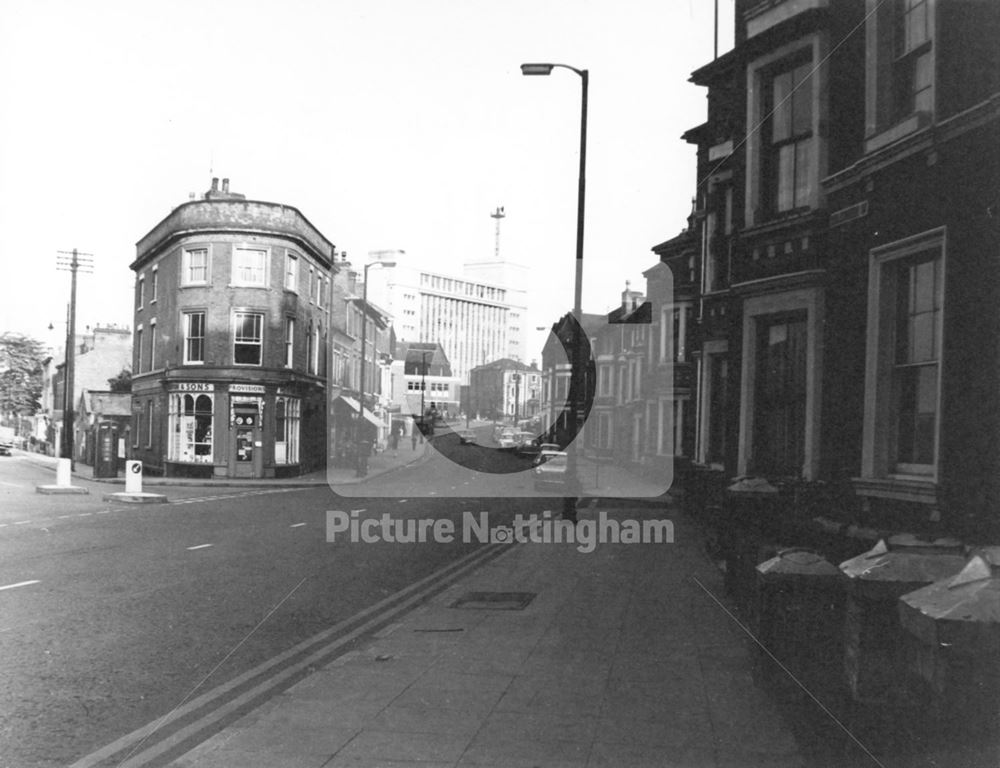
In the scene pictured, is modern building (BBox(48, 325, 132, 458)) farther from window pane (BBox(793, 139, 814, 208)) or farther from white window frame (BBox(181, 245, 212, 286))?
window pane (BBox(793, 139, 814, 208))

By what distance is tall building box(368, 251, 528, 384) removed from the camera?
14.6m

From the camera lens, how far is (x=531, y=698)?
6.07 meters

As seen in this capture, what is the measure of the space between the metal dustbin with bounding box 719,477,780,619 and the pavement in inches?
15.4

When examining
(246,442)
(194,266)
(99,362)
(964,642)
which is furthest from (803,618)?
(99,362)

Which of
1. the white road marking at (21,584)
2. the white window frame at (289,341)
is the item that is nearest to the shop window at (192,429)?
the white window frame at (289,341)

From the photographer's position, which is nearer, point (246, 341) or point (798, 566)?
point (798, 566)

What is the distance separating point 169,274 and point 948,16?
3780 centimetres

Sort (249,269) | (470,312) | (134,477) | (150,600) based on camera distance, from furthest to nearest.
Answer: (249,269) → (134,477) → (470,312) → (150,600)

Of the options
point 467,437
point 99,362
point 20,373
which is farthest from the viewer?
point 20,373

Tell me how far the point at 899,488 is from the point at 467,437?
662 inches

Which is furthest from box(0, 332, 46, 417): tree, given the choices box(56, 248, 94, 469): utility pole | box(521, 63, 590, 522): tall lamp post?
box(521, 63, 590, 522): tall lamp post

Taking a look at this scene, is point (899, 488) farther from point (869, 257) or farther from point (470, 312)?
point (470, 312)

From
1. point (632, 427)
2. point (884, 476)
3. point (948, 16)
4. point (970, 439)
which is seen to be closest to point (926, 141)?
point (948, 16)

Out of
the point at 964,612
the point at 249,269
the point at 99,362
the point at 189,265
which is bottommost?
the point at 964,612
